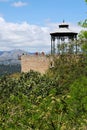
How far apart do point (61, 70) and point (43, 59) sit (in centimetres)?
470

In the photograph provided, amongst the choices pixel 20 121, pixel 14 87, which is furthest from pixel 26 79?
pixel 20 121

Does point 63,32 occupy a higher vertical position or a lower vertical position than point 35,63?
higher

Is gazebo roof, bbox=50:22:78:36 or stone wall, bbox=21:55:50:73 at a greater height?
gazebo roof, bbox=50:22:78:36

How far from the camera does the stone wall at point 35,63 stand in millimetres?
58844

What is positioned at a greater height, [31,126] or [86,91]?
[31,126]

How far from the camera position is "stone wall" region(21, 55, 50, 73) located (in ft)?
193

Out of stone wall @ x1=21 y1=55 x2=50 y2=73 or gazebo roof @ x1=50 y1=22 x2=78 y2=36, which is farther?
gazebo roof @ x1=50 y1=22 x2=78 y2=36

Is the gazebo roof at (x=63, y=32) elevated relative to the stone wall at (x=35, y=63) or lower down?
elevated

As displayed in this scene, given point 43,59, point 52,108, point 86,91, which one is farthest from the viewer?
point 43,59

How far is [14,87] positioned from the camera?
5481 centimetres

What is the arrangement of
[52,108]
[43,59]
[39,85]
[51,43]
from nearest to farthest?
[52,108] < [39,85] < [43,59] < [51,43]

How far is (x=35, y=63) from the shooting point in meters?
61.4

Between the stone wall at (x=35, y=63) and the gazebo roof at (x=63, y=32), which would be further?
the gazebo roof at (x=63, y=32)

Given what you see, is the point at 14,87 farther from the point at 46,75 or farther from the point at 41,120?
the point at 41,120
